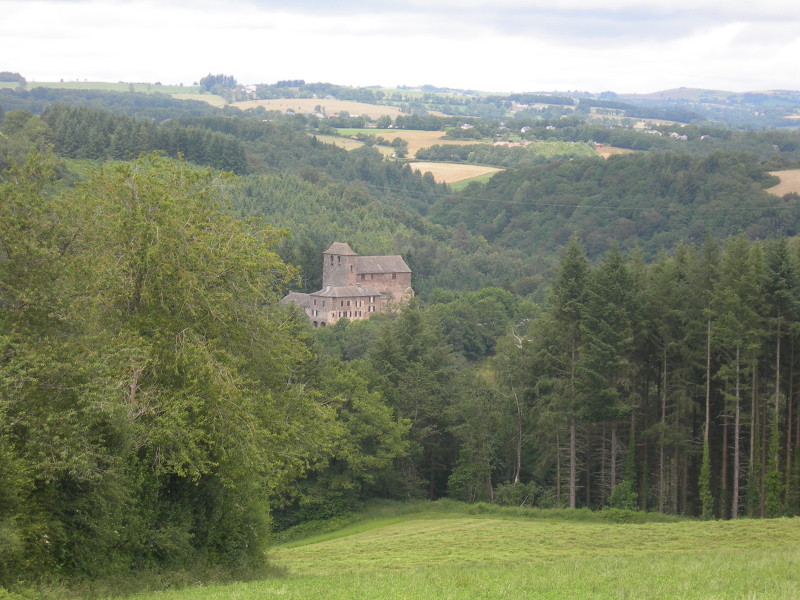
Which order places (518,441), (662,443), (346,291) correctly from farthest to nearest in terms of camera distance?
1. (346,291)
2. (518,441)
3. (662,443)

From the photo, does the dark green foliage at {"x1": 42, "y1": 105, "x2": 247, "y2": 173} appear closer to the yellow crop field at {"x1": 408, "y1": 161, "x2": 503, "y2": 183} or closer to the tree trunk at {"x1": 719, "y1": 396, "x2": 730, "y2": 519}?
the yellow crop field at {"x1": 408, "y1": 161, "x2": 503, "y2": 183}

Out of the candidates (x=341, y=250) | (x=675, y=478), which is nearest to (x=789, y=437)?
(x=675, y=478)

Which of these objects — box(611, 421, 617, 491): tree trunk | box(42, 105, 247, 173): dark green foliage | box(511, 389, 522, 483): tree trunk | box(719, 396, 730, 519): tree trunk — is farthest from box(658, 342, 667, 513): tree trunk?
box(42, 105, 247, 173): dark green foliage

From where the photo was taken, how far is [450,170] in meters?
177

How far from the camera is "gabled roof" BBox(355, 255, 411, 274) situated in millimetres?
96125

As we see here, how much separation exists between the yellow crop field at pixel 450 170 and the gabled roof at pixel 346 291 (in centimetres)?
7816

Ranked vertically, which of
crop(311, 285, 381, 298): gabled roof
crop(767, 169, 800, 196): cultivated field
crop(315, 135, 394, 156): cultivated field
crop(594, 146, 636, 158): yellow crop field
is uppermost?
crop(315, 135, 394, 156): cultivated field

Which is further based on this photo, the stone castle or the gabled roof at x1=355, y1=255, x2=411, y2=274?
the gabled roof at x1=355, y1=255, x2=411, y2=274

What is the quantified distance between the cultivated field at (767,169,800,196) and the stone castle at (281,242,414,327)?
1988 inches

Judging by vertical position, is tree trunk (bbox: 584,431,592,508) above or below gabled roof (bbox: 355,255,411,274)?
below

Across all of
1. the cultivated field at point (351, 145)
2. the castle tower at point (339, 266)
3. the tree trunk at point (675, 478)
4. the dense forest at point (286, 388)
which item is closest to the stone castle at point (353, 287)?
the castle tower at point (339, 266)

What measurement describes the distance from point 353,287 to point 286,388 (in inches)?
2758

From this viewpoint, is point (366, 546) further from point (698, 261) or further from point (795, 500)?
point (698, 261)

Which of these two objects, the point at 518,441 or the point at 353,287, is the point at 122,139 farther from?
the point at 518,441
